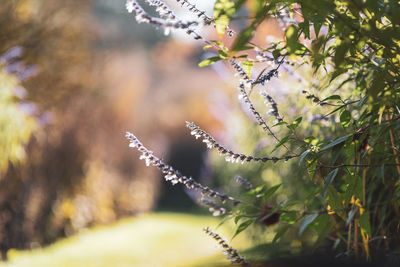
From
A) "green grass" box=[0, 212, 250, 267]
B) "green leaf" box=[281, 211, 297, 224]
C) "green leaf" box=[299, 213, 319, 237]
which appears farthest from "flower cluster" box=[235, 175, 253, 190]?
"green grass" box=[0, 212, 250, 267]

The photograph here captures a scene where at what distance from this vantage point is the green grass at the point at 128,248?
4402mm

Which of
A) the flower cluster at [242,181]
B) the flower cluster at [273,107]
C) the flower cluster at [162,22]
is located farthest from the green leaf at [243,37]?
the flower cluster at [242,181]

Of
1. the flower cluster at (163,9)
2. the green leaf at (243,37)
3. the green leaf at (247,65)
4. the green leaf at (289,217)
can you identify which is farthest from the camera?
the green leaf at (289,217)

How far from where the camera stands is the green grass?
14.4ft

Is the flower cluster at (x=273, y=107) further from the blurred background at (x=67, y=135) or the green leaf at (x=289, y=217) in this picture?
the blurred background at (x=67, y=135)

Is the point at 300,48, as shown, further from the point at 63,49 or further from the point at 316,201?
the point at 63,49

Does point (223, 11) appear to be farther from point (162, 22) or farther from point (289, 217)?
point (289, 217)

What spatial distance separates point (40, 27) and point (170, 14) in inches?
302

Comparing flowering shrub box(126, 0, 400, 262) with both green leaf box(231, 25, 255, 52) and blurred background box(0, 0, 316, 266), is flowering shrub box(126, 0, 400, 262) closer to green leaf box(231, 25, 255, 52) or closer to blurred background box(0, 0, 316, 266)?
green leaf box(231, 25, 255, 52)

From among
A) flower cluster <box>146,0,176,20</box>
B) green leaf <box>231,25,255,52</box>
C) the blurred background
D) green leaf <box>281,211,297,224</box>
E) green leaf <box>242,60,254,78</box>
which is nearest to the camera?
green leaf <box>231,25,255,52</box>

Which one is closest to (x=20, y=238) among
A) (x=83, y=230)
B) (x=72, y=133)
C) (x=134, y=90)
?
(x=83, y=230)

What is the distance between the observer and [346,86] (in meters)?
2.20

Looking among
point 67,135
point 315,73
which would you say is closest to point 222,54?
point 315,73

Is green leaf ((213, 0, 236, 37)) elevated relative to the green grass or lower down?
elevated
